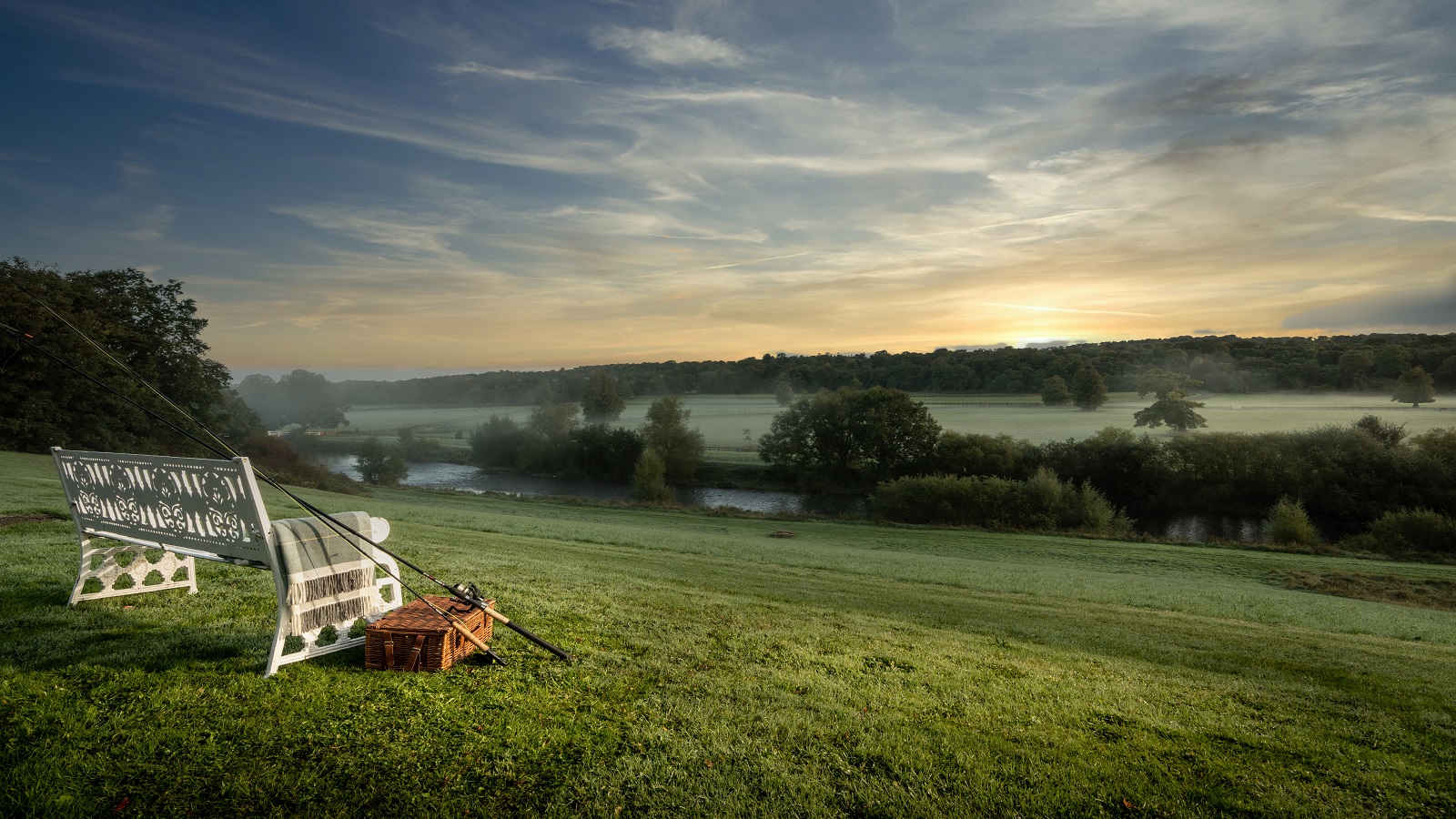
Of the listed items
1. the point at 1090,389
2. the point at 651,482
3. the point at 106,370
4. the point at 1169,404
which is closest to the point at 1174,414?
the point at 1169,404

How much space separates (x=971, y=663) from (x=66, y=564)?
34.7 feet

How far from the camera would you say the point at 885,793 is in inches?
159

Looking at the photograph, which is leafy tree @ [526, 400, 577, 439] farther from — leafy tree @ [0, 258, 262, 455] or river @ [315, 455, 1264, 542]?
leafy tree @ [0, 258, 262, 455]

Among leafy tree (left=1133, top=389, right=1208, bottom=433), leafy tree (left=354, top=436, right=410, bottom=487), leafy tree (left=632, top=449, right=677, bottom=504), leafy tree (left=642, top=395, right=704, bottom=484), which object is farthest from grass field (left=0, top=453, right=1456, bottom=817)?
leafy tree (left=1133, top=389, right=1208, bottom=433)

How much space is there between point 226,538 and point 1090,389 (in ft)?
276

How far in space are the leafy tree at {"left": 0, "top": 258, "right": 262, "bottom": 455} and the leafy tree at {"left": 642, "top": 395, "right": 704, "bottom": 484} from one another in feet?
115

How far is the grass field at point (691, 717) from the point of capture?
3.80 m

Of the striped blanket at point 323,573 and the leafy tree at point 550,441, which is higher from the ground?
the striped blanket at point 323,573

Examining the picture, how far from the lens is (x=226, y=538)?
539cm

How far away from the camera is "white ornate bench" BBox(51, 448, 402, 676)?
5152mm

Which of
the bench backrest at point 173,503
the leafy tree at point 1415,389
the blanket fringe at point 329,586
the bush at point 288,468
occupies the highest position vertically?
the bench backrest at point 173,503

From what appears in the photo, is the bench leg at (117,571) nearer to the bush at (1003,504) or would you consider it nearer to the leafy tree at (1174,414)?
the bush at (1003,504)

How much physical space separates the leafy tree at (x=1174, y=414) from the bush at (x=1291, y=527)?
25.4m

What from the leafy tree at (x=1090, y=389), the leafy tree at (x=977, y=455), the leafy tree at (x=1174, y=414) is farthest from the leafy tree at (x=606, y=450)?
the leafy tree at (x=1174, y=414)
